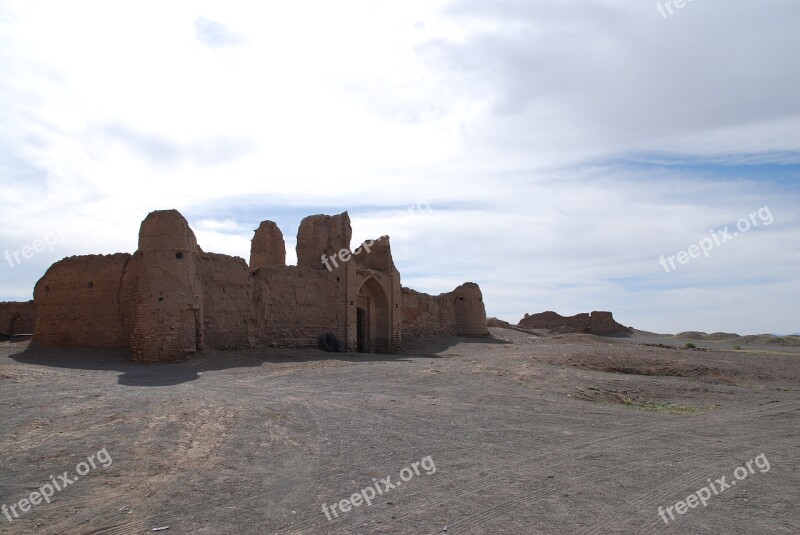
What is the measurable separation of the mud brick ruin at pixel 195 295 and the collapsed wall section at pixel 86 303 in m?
0.03

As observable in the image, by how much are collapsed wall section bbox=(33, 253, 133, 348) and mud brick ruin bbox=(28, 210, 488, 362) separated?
0.03 m

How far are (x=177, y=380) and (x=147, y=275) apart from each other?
5.06 m

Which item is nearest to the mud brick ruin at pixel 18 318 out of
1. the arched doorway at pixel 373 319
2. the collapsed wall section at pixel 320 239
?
the collapsed wall section at pixel 320 239

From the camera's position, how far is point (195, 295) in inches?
749

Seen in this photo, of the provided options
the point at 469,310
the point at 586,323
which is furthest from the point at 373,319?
the point at 586,323

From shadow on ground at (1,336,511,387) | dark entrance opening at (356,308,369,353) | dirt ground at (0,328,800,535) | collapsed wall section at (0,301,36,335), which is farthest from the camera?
collapsed wall section at (0,301,36,335)

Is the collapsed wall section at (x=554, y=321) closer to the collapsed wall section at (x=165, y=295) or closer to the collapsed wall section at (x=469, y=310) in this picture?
the collapsed wall section at (x=469, y=310)

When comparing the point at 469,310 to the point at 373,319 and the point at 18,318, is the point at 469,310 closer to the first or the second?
the point at 373,319

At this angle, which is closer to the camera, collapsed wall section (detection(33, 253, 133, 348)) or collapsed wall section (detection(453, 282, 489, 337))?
collapsed wall section (detection(33, 253, 133, 348))
